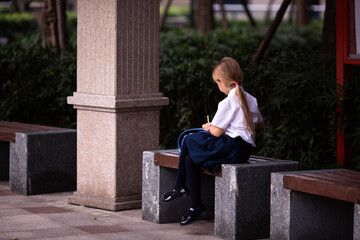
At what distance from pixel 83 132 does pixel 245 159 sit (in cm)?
194

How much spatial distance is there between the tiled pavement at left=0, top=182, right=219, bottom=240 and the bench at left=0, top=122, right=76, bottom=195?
46cm

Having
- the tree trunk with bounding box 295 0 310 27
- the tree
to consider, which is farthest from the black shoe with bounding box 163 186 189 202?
the tree trunk with bounding box 295 0 310 27

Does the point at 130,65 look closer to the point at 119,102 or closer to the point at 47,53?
the point at 119,102

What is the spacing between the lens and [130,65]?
6.84 m

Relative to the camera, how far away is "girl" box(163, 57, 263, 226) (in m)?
5.76

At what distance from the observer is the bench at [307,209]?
5.26 m

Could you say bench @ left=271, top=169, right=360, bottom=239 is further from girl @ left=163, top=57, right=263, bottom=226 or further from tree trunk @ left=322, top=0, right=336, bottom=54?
tree trunk @ left=322, top=0, right=336, bottom=54

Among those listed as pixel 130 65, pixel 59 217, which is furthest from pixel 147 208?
pixel 130 65

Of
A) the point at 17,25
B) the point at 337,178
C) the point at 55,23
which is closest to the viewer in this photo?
the point at 337,178

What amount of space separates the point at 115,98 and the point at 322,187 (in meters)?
2.39

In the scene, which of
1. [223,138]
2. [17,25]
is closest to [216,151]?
[223,138]

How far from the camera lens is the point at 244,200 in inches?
222

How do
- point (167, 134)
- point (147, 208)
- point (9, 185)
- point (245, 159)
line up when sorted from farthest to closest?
point (167, 134)
point (9, 185)
point (147, 208)
point (245, 159)

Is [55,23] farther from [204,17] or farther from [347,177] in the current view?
[347,177]
